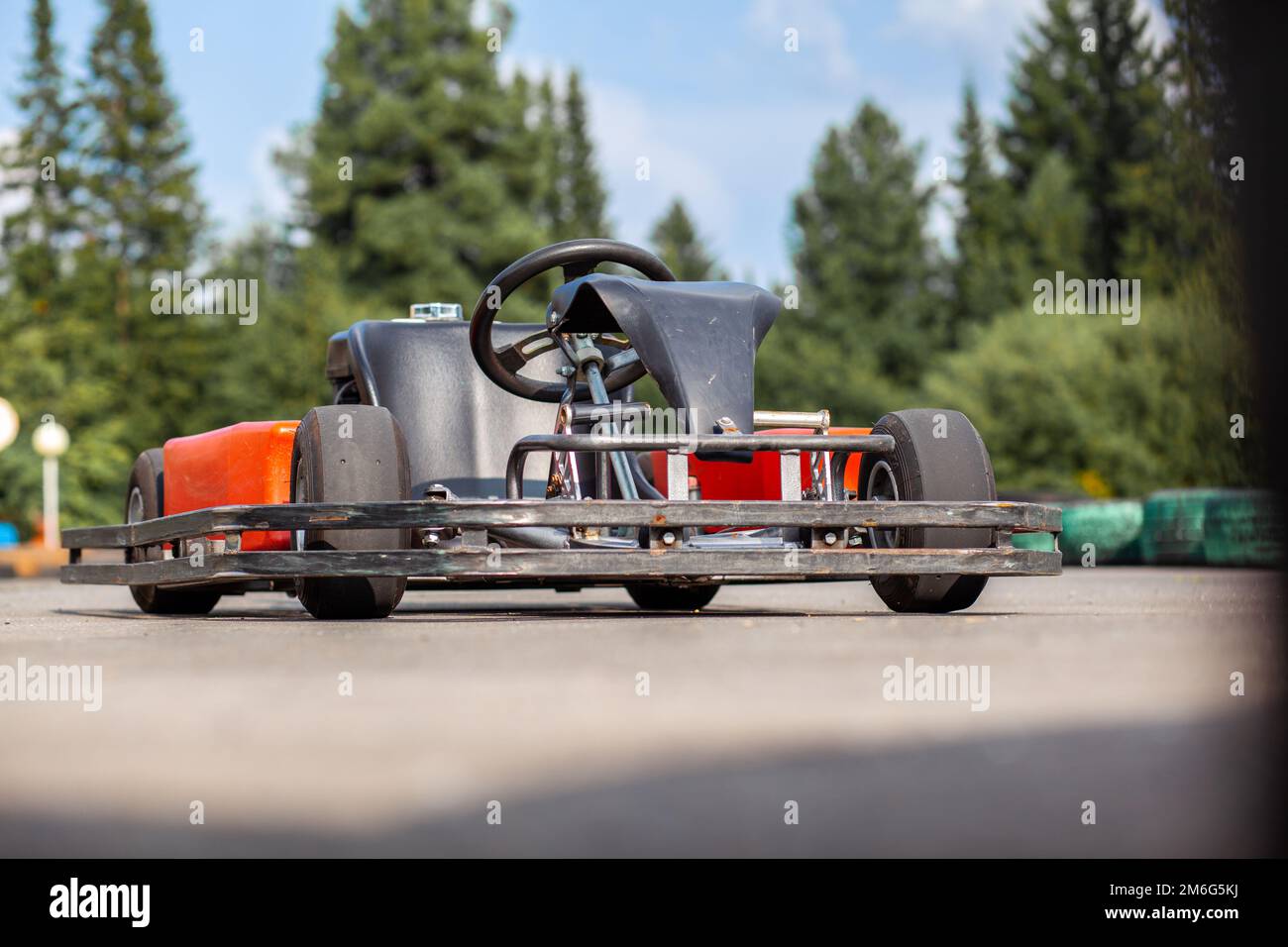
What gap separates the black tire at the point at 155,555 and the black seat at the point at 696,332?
9.33 feet

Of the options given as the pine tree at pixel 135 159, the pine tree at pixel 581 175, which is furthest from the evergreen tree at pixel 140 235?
the pine tree at pixel 581 175

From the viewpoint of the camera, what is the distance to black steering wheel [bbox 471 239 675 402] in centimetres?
793

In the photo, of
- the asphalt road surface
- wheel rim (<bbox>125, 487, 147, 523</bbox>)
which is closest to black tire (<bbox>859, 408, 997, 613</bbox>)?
the asphalt road surface

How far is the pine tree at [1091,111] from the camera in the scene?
61.2m

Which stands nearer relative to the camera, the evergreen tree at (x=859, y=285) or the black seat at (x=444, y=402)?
the black seat at (x=444, y=402)

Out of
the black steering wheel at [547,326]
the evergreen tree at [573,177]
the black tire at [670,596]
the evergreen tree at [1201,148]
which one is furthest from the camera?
the evergreen tree at [573,177]

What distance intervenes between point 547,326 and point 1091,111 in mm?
59287

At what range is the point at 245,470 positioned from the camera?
8070 millimetres

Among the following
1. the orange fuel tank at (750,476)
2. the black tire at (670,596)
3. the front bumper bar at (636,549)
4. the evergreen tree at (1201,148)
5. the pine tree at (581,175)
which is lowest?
the black tire at (670,596)

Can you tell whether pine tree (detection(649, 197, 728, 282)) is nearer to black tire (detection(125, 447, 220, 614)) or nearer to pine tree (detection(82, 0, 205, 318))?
pine tree (detection(82, 0, 205, 318))

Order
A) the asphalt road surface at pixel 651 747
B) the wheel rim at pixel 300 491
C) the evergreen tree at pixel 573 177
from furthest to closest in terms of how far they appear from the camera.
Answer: the evergreen tree at pixel 573 177 < the wheel rim at pixel 300 491 < the asphalt road surface at pixel 651 747

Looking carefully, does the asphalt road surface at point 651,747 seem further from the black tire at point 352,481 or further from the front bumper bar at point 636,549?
the black tire at point 352,481

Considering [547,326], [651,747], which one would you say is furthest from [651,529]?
[651,747]

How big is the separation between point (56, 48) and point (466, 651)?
Answer: 58.1 meters
